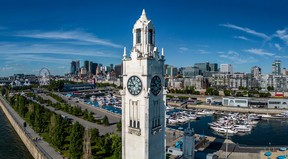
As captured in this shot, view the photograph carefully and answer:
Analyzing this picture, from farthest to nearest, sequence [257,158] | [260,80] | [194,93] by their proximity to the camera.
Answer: [260,80] < [194,93] < [257,158]

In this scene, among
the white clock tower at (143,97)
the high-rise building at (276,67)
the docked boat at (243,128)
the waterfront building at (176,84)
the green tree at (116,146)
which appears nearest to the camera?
the white clock tower at (143,97)

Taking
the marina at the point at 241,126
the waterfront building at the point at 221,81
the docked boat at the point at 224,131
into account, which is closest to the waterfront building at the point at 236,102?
the marina at the point at 241,126

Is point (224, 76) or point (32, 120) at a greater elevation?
point (224, 76)

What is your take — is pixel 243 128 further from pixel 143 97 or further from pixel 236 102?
pixel 143 97

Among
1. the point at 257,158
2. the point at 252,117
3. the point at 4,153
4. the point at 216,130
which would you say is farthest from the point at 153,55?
the point at 252,117

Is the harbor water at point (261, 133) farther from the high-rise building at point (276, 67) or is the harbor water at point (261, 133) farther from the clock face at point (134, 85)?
the high-rise building at point (276, 67)

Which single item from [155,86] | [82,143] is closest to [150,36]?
[155,86]

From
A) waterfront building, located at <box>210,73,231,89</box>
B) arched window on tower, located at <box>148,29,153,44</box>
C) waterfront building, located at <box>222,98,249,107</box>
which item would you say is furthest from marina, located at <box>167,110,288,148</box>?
waterfront building, located at <box>210,73,231,89</box>

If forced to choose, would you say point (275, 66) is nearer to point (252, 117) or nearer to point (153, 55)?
point (252, 117)
